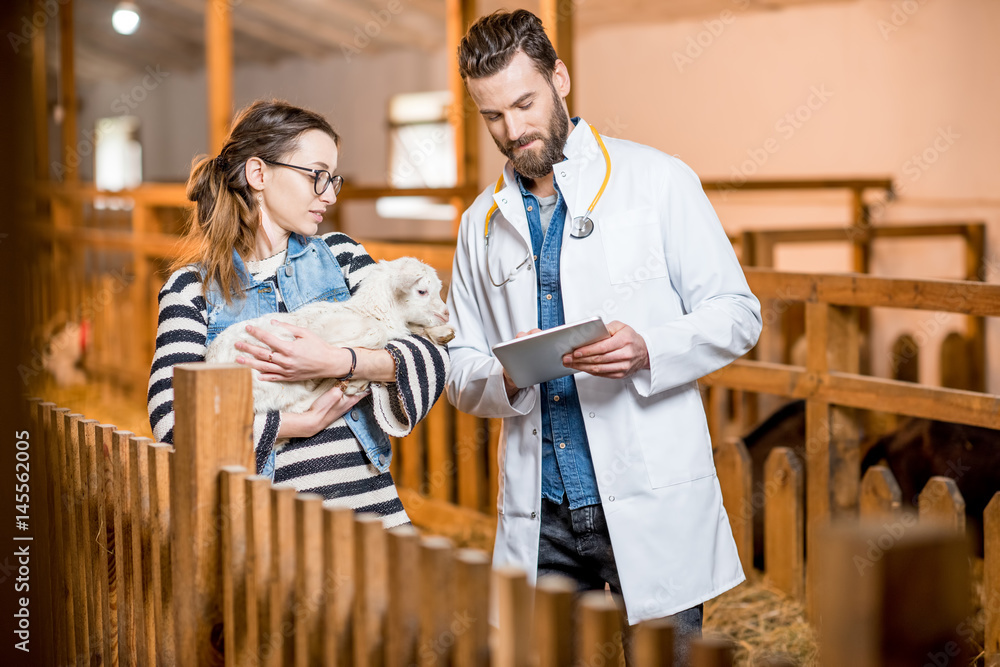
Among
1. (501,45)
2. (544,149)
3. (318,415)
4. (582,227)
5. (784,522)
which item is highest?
(501,45)

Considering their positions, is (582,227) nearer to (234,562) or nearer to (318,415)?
(318,415)

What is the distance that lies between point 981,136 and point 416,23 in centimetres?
615

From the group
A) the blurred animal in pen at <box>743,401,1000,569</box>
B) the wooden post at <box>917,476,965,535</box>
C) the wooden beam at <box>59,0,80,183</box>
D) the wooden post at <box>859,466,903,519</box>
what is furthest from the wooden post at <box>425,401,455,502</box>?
the wooden beam at <box>59,0,80,183</box>

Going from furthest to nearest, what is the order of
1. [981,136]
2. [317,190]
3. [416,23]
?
[416,23]
[981,136]
[317,190]

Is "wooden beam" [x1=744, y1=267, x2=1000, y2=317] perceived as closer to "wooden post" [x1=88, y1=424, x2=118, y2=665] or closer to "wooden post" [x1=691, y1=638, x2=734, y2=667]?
"wooden post" [x1=691, y1=638, x2=734, y2=667]

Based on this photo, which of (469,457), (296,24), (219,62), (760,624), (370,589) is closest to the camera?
(370,589)

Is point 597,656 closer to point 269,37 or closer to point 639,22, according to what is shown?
point 639,22

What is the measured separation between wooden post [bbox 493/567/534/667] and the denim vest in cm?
78

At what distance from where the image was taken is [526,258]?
2.00 meters

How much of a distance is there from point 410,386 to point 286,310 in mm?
306

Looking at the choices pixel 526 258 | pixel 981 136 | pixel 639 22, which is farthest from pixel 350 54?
pixel 526 258

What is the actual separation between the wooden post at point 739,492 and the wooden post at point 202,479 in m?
2.28

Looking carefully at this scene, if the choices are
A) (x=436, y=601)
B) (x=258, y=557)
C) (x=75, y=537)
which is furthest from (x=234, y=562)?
A: (x=75, y=537)

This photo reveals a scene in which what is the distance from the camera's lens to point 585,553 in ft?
6.38
